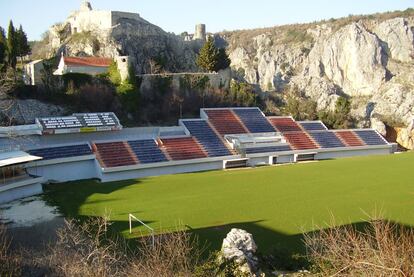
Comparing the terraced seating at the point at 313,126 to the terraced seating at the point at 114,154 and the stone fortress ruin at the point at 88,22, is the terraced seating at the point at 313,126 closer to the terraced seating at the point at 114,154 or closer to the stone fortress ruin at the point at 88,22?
the terraced seating at the point at 114,154

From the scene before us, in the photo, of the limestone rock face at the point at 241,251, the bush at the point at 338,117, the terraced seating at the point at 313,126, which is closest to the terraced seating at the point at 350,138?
the terraced seating at the point at 313,126

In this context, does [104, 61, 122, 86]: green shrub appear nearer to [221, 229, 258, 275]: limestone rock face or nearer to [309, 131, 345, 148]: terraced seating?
[309, 131, 345, 148]: terraced seating

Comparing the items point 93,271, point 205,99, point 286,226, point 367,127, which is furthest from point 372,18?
point 93,271

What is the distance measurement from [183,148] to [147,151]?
9.46 feet

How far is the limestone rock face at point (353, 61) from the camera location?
2549 inches

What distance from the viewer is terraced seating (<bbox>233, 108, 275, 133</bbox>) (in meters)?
38.8

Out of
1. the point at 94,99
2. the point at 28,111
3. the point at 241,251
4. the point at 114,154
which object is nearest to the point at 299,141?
the point at 114,154

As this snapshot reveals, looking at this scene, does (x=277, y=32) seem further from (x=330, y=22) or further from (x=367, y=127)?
(x=367, y=127)

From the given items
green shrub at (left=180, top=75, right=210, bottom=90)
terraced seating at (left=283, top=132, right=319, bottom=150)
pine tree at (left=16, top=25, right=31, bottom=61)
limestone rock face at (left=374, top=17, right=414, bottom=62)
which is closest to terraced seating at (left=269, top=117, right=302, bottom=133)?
terraced seating at (left=283, top=132, right=319, bottom=150)

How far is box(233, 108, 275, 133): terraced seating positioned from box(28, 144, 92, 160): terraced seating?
47.3 feet

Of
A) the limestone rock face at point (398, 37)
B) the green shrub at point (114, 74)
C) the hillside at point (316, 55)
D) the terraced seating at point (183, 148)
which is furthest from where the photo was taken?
the limestone rock face at point (398, 37)

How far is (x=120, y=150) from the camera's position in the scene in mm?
31188

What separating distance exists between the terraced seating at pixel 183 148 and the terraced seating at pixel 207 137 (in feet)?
2.14

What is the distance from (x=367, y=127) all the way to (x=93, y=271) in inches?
1655
